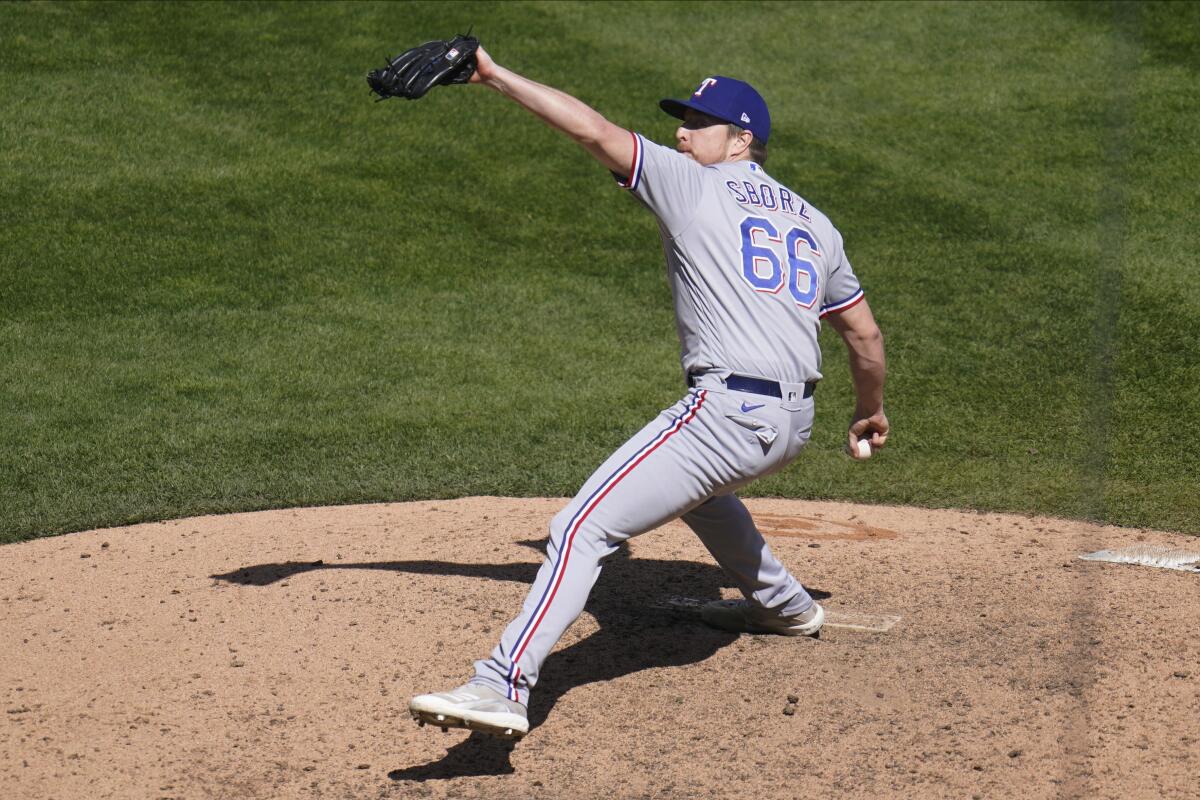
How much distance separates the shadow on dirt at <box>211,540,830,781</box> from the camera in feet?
13.0

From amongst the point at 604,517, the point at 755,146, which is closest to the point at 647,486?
the point at 604,517

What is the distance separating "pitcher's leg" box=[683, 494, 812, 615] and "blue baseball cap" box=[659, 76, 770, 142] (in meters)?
1.13

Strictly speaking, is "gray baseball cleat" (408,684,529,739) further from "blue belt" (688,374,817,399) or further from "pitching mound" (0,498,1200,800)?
"blue belt" (688,374,817,399)

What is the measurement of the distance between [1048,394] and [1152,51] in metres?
5.18

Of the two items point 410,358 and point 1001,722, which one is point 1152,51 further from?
point 1001,722

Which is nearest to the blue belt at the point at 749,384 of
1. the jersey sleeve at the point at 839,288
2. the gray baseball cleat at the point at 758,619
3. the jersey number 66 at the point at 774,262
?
the jersey number 66 at the point at 774,262

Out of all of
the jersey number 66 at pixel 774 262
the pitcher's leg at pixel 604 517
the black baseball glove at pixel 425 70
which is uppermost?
the black baseball glove at pixel 425 70

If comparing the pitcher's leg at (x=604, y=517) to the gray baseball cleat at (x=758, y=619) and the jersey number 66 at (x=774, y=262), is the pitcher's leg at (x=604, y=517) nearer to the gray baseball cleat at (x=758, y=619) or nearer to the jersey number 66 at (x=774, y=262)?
the jersey number 66 at (x=774, y=262)

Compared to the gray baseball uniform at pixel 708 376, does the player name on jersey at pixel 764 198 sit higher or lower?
higher

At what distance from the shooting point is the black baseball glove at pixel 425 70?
385cm

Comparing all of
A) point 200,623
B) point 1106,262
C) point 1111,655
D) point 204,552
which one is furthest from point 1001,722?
point 1106,262

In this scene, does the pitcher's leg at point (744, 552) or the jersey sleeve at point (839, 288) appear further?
the pitcher's leg at point (744, 552)

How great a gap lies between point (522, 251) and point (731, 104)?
486cm

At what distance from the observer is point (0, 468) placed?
649cm
